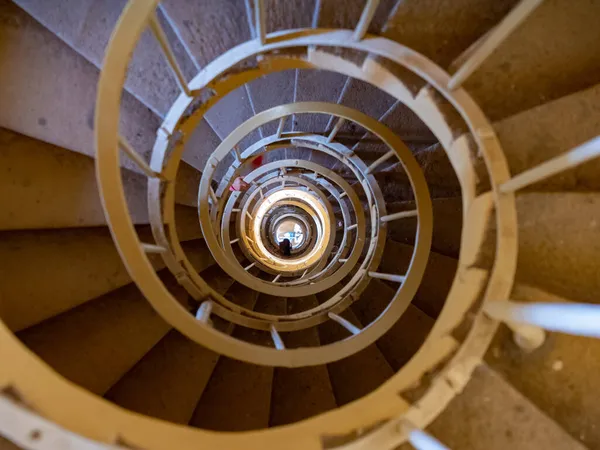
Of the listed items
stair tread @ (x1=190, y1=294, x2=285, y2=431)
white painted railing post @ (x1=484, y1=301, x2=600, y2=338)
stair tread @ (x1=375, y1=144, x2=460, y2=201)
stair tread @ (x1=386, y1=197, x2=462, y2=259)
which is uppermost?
stair tread @ (x1=375, y1=144, x2=460, y2=201)

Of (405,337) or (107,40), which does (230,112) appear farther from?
(405,337)

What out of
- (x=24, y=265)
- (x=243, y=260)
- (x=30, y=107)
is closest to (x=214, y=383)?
(x=24, y=265)

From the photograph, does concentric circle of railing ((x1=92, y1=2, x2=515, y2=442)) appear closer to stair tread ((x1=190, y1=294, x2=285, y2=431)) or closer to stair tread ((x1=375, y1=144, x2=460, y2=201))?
stair tread ((x1=190, y1=294, x2=285, y2=431))

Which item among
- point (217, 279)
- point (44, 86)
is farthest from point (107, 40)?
point (217, 279)

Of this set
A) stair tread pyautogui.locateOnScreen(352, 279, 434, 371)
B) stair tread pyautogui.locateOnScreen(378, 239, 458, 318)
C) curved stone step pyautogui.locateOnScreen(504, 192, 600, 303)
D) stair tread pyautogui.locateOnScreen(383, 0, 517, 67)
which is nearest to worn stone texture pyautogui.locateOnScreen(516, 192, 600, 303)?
curved stone step pyautogui.locateOnScreen(504, 192, 600, 303)

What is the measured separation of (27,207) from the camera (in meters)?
2.06

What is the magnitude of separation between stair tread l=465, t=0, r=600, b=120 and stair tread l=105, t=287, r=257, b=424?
2.48 m

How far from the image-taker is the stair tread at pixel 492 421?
4.41 feet

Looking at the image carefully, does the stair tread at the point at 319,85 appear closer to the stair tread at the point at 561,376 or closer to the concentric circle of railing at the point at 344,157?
the concentric circle of railing at the point at 344,157

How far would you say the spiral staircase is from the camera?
1.38 meters

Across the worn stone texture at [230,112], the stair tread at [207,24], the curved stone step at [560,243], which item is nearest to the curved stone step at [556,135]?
the curved stone step at [560,243]

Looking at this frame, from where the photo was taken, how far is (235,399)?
2.99 meters

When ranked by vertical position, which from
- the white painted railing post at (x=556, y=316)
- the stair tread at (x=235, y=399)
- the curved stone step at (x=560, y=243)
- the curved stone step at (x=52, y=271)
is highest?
the curved stone step at (x=560, y=243)

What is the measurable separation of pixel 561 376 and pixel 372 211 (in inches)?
96.5
